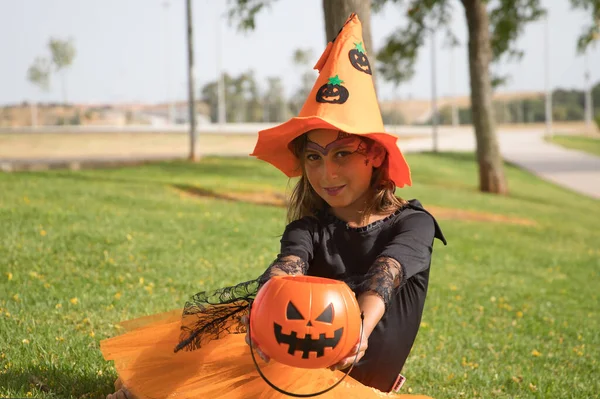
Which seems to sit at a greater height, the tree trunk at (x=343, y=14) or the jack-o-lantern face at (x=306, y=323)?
the tree trunk at (x=343, y=14)

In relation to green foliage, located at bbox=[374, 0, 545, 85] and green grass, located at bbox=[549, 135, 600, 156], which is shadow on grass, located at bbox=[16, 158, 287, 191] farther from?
green grass, located at bbox=[549, 135, 600, 156]

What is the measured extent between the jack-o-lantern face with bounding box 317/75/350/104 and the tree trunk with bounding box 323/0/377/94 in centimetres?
722

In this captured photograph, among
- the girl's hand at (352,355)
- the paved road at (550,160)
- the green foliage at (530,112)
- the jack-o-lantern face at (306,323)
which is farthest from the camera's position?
the green foliage at (530,112)

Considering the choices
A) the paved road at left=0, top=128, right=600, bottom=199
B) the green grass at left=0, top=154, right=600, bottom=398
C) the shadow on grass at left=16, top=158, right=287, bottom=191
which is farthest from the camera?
the paved road at left=0, top=128, right=600, bottom=199

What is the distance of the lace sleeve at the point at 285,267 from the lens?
10.2 ft

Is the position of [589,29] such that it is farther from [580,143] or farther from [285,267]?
[580,143]

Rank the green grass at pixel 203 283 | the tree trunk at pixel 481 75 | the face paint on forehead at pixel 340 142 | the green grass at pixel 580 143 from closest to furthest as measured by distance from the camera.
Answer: the face paint on forehead at pixel 340 142 → the green grass at pixel 203 283 → the tree trunk at pixel 481 75 → the green grass at pixel 580 143

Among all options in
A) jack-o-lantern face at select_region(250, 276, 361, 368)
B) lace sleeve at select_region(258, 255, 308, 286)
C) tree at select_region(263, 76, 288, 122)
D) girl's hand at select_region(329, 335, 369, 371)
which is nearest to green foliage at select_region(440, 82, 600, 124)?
tree at select_region(263, 76, 288, 122)

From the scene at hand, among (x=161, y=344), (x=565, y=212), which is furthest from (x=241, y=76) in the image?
(x=161, y=344)

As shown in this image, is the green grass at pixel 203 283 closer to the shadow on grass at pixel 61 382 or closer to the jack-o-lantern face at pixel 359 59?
the shadow on grass at pixel 61 382

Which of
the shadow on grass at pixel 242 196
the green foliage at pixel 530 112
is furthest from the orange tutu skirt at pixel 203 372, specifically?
the green foliage at pixel 530 112

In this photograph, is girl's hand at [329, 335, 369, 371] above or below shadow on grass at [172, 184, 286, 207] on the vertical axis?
above

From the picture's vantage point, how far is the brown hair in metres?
3.41

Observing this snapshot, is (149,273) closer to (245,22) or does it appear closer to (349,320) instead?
(349,320)
